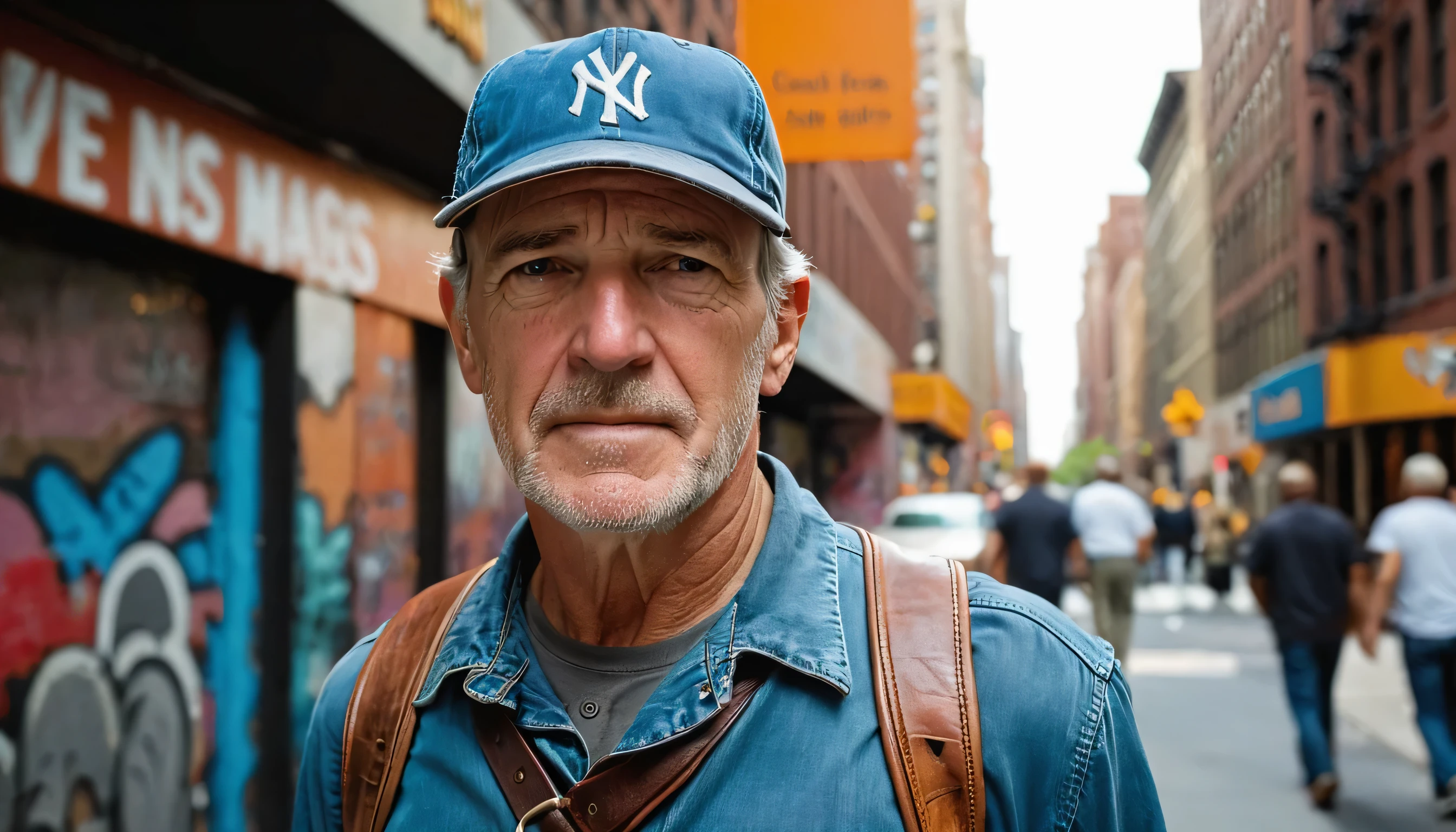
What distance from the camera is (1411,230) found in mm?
20078

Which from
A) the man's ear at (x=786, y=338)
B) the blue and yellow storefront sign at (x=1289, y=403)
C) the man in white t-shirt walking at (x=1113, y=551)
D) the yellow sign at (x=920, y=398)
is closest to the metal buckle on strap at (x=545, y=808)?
the man's ear at (x=786, y=338)

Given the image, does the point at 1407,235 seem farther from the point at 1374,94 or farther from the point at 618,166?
the point at 618,166

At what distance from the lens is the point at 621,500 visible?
1595 millimetres

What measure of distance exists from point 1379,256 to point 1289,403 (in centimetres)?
300

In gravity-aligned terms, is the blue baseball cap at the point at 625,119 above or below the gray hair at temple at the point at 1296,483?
above

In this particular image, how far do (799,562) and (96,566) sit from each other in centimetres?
410

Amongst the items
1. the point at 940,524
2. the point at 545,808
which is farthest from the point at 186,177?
the point at 940,524

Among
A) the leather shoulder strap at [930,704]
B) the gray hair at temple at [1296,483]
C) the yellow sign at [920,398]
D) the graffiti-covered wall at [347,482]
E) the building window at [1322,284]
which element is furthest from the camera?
the yellow sign at [920,398]

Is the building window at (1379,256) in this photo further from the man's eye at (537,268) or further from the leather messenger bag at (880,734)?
the man's eye at (537,268)

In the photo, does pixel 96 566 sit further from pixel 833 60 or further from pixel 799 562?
pixel 833 60

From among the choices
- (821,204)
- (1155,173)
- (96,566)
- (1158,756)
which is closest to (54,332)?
(96,566)

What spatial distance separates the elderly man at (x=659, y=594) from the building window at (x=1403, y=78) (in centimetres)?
2023

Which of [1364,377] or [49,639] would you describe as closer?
[49,639]

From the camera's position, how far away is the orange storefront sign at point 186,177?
4223 mm
